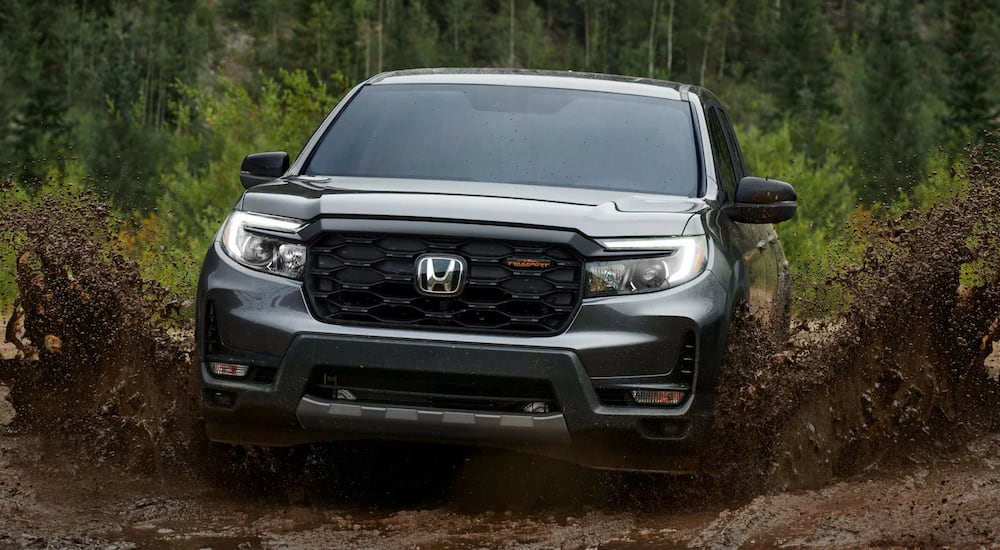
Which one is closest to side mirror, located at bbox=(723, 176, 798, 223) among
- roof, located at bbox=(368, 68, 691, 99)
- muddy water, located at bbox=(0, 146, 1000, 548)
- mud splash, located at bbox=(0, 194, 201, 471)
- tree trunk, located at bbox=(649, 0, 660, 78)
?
muddy water, located at bbox=(0, 146, 1000, 548)

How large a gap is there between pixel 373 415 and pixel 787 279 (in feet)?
10.5

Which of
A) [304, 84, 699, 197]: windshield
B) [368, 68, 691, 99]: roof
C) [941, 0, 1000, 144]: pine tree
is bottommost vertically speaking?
[941, 0, 1000, 144]: pine tree

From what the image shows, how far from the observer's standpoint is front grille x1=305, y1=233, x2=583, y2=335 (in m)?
4.58

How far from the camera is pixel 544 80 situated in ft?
20.7

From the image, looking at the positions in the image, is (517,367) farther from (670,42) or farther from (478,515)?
(670,42)

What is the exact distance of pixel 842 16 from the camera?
117312 mm

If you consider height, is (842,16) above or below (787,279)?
below

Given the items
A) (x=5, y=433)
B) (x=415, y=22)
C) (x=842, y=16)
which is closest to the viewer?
(x=5, y=433)

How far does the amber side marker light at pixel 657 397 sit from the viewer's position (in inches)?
182

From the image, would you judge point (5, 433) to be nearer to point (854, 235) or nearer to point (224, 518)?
point (224, 518)

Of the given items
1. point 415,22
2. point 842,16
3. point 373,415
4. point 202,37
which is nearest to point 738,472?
point 373,415

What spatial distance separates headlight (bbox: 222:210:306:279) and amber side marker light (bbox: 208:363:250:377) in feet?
1.14

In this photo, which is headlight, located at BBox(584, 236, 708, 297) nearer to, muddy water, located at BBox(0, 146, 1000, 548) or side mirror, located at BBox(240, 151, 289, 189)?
muddy water, located at BBox(0, 146, 1000, 548)

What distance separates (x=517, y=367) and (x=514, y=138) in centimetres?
163
